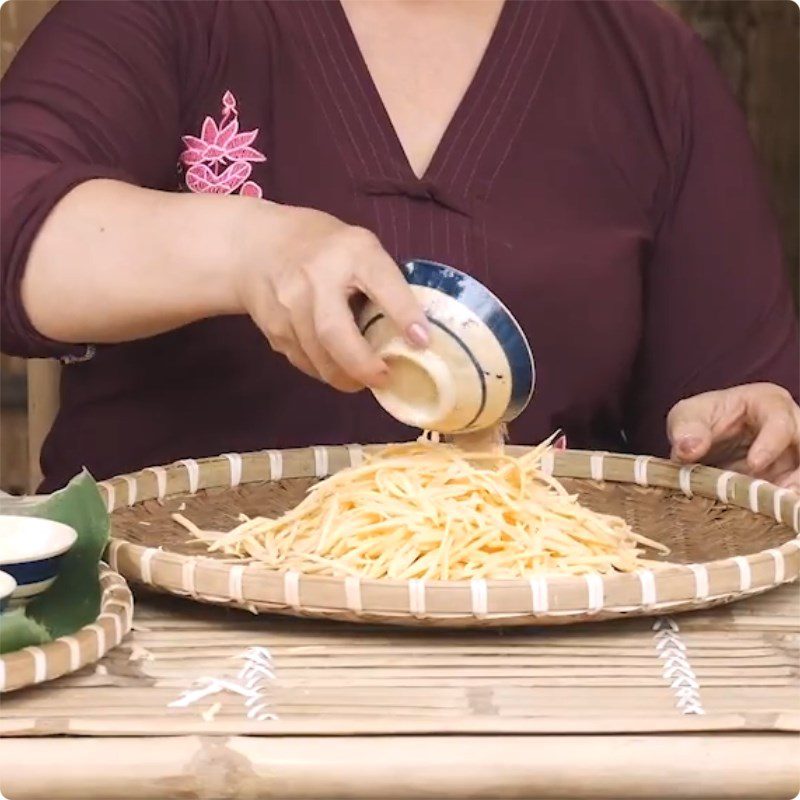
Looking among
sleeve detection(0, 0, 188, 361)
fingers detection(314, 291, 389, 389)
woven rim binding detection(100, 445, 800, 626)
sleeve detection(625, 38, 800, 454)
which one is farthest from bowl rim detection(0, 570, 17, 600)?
sleeve detection(625, 38, 800, 454)

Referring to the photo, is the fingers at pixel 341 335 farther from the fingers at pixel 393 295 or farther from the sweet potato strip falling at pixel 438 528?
the sweet potato strip falling at pixel 438 528

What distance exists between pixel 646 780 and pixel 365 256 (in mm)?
410

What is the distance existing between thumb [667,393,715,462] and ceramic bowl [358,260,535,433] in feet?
0.96

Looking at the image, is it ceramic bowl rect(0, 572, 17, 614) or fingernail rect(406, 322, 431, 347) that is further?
fingernail rect(406, 322, 431, 347)

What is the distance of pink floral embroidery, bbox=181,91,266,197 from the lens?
145 centimetres

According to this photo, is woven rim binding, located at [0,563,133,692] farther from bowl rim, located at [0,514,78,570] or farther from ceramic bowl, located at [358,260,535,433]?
ceramic bowl, located at [358,260,535,433]

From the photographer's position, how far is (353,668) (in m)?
0.84

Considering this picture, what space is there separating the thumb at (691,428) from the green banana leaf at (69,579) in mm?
567

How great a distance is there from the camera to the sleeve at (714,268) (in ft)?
5.23

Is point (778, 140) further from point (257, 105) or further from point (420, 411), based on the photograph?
point (420, 411)

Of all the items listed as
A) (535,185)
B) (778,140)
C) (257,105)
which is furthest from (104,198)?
(778,140)

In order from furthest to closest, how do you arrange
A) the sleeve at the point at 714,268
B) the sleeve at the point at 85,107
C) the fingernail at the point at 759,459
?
the sleeve at the point at 714,268
the fingernail at the point at 759,459
the sleeve at the point at 85,107

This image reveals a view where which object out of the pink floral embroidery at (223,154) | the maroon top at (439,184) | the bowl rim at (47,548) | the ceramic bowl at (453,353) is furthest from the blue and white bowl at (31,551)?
the pink floral embroidery at (223,154)

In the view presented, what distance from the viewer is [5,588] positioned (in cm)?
81
